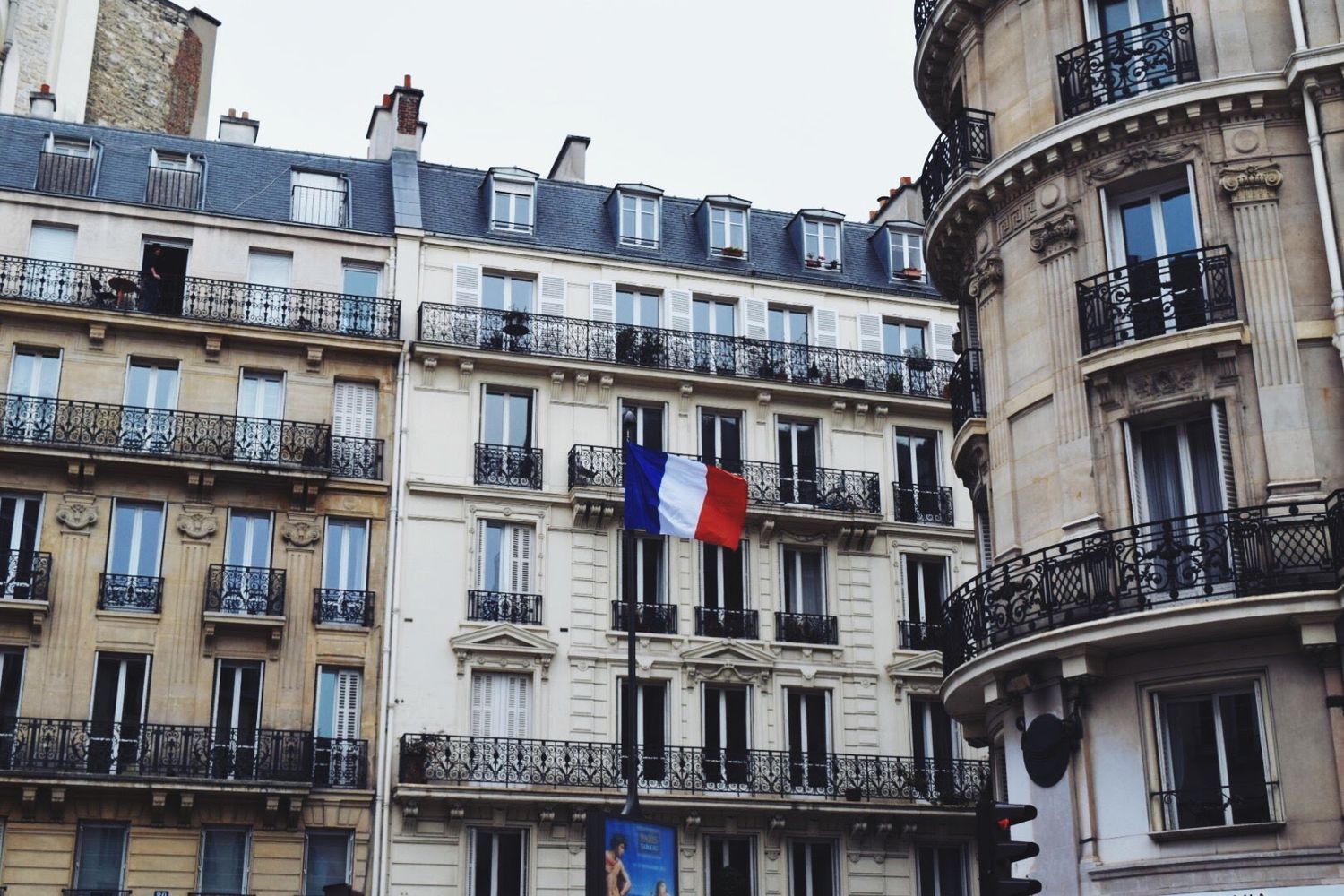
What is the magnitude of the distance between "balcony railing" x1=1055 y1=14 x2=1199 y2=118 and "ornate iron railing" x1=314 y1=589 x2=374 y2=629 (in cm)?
1646

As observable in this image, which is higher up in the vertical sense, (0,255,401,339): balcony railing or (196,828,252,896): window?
(0,255,401,339): balcony railing

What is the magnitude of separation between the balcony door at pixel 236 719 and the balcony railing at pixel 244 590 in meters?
0.97

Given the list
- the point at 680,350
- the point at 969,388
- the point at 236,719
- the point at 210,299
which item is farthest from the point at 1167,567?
the point at 210,299

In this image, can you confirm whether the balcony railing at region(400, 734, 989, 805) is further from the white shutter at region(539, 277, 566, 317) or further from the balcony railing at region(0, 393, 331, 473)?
the white shutter at region(539, 277, 566, 317)

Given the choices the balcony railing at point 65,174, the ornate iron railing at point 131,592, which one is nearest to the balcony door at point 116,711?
the ornate iron railing at point 131,592

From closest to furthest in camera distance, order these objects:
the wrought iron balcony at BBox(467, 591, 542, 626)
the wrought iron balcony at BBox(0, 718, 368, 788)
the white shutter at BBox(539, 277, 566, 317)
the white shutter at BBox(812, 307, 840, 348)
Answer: the wrought iron balcony at BBox(0, 718, 368, 788)
the wrought iron balcony at BBox(467, 591, 542, 626)
the white shutter at BBox(539, 277, 566, 317)
the white shutter at BBox(812, 307, 840, 348)

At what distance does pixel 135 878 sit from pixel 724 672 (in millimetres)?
11456

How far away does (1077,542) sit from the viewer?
19.4 meters

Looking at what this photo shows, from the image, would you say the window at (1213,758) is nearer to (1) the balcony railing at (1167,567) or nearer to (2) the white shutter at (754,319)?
(1) the balcony railing at (1167,567)

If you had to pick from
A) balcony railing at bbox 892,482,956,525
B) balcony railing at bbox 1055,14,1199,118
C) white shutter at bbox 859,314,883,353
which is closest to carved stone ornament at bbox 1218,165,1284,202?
balcony railing at bbox 1055,14,1199,118

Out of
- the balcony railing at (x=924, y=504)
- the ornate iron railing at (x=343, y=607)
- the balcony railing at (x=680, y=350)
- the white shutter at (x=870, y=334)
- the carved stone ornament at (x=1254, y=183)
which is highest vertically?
the white shutter at (x=870, y=334)

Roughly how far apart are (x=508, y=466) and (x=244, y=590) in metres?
5.63

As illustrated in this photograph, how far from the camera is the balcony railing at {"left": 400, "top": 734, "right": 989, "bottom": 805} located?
3086cm

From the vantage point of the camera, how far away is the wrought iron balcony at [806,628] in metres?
34.0
